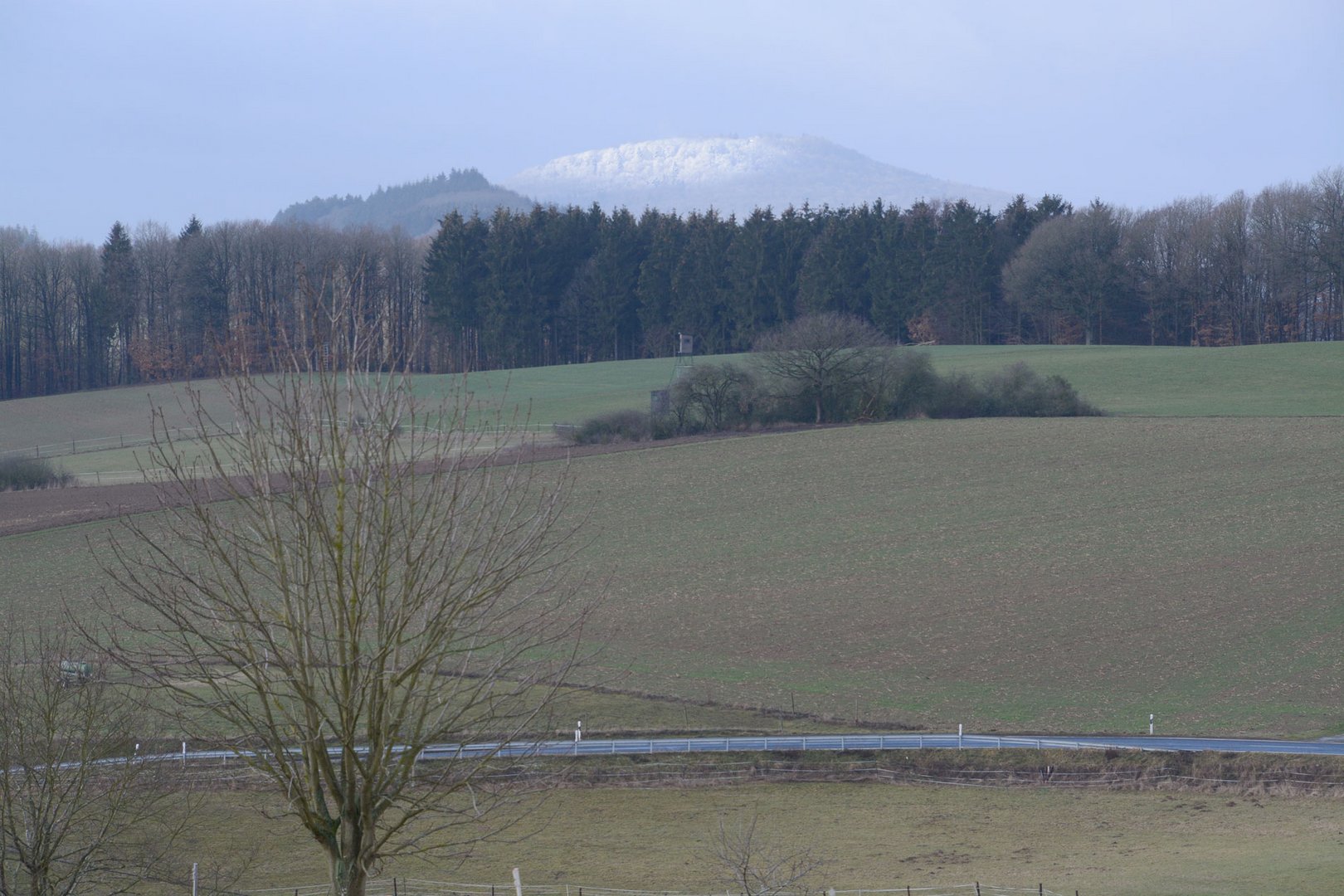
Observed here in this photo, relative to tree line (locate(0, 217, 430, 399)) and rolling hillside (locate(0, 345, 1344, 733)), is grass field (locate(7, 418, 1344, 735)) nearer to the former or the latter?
rolling hillside (locate(0, 345, 1344, 733))

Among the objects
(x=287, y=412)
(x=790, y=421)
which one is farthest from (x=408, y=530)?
(x=790, y=421)

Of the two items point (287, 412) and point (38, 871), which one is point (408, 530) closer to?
point (287, 412)

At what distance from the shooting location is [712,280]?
115438 millimetres

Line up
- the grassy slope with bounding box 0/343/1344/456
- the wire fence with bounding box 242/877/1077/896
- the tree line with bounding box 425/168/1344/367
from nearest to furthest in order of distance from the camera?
1. the wire fence with bounding box 242/877/1077/896
2. the grassy slope with bounding box 0/343/1344/456
3. the tree line with bounding box 425/168/1344/367

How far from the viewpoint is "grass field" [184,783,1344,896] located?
20656 millimetres

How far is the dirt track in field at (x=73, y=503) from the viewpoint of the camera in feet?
173

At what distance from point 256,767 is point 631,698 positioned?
2369cm

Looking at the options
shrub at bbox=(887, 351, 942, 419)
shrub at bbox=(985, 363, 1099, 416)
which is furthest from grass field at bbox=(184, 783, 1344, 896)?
shrub at bbox=(985, 363, 1099, 416)

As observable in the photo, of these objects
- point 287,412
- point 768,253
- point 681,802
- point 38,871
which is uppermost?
point 768,253

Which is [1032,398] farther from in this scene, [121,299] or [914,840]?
[121,299]

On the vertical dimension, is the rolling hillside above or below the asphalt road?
above

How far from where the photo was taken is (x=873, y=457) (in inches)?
2344

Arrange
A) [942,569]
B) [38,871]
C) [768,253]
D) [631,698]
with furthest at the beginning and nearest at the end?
[768,253], [942,569], [631,698], [38,871]

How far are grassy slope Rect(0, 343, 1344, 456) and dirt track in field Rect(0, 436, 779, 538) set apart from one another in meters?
7.29
